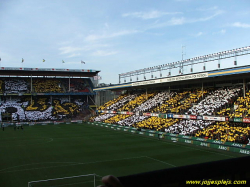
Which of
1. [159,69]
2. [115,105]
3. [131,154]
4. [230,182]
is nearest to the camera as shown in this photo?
[230,182]

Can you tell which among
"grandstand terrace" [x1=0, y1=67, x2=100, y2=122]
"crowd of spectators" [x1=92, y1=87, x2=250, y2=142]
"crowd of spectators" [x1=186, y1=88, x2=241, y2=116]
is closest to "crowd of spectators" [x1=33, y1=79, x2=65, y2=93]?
"grandstand terrace" [x1=0, y1=67, x2=100, y2=122]

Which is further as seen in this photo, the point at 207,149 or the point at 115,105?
the point at 115,105

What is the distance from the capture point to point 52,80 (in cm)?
7488

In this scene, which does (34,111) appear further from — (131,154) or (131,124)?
(131,154)

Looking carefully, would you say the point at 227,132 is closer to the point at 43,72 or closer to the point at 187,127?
the point at 187,127

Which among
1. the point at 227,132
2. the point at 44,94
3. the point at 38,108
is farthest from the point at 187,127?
the point at 44,94

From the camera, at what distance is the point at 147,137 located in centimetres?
3609

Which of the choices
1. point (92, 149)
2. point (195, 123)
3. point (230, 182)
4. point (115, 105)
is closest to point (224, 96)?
point (195, 123)

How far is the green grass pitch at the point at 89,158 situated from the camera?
17891 millimetres

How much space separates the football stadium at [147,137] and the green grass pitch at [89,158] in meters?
0.08

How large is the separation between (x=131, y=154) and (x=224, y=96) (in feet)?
56.6

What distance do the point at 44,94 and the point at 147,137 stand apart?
136 ft

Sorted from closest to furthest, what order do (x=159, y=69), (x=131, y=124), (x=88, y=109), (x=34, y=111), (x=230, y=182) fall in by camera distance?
(x=230, y=182) < (x=131, y=124) < (x=159, y=69) < (x=34, y=111) < (x=88, y=109)

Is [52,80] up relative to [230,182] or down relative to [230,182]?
up
